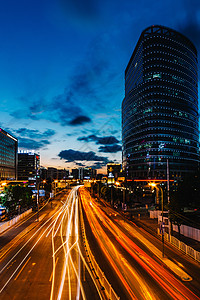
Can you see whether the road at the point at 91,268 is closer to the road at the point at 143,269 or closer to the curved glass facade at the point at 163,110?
the road at the point at 143,269

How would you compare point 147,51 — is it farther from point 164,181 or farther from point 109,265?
point 109,265

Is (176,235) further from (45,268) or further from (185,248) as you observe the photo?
(45,268)

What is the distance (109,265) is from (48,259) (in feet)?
23.5

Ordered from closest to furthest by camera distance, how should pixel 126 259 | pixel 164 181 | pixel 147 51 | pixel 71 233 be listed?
pixel 126 259, pixel 71 233, pixel 164 181, pixel 147 51

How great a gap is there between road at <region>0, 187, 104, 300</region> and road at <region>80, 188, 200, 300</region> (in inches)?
89.5

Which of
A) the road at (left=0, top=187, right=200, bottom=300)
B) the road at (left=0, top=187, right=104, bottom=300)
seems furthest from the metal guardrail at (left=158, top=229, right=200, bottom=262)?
the road at (left=0, top=187, right=104, bottom=300)

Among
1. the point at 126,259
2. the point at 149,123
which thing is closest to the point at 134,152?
the point at 149,123

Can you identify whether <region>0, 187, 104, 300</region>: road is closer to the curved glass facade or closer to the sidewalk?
the sidewalk

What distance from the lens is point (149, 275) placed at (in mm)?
20594

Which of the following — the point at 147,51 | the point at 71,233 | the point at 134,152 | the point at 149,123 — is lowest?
the point at 71,233

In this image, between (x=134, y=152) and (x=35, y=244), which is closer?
(x=35, y=244)

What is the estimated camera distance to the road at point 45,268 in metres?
17.2

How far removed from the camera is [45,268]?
73.4 ft

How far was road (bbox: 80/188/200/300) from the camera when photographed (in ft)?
57.2
